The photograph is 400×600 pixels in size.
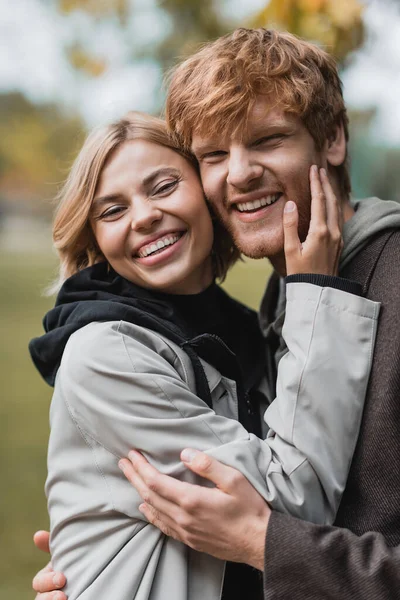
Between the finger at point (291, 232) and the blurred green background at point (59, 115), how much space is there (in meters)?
0.75

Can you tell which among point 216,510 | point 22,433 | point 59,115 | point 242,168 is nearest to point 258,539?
point 216,510

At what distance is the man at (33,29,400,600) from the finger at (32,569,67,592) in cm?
1

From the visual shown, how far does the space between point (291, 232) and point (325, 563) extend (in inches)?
37.9

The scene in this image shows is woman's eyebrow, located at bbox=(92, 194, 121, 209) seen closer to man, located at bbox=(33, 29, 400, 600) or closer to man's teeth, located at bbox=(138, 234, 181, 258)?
man's teeth, located at bbox=(138, 234, 181, 258)

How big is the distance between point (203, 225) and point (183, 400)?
2.26 ft

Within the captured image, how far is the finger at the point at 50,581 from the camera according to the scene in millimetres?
2141

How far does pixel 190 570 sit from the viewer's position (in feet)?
6.73

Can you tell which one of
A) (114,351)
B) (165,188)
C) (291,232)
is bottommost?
(114,351)

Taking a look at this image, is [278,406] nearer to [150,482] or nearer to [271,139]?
[150,482]

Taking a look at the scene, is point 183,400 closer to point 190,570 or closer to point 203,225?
point 190,570

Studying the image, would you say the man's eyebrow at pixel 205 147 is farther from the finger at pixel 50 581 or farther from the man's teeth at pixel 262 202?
the finger at pixel 50 581

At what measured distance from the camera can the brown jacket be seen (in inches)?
→ 70.4

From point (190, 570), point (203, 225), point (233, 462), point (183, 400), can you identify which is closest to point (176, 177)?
point (203, 225)

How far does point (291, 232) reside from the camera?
7.46ft
